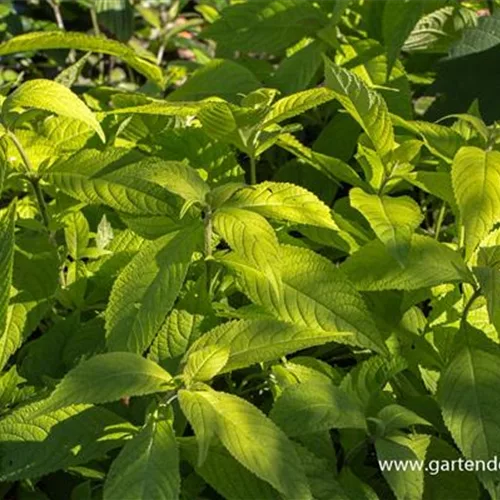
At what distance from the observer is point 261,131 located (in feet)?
5.11

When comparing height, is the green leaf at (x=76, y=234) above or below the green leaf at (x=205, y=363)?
below

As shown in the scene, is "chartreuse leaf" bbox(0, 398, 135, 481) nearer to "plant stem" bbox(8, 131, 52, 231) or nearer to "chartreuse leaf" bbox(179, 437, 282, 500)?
"chartreuse leaf" bbox(179, 437, 282, 500)

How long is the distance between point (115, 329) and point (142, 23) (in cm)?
267

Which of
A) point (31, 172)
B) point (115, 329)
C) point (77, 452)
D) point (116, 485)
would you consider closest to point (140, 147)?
point (31, 172)

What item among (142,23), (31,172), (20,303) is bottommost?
(142,23)

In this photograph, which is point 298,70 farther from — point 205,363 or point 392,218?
point 205,363

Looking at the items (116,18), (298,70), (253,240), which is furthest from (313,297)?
(116,18)

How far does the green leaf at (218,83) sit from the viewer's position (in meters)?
2.02

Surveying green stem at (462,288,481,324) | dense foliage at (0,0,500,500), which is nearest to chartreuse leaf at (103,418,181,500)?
dense foliage at (0,0,500,500)

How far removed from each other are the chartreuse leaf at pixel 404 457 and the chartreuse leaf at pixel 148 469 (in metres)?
0.26

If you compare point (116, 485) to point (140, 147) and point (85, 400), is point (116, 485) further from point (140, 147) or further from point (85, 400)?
point (140, 147)

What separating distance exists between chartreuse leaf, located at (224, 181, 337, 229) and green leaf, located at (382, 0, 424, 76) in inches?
27.2

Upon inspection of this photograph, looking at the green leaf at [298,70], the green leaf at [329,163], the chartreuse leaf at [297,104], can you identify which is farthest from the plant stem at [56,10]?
the chartreuse leaf at [297,104]

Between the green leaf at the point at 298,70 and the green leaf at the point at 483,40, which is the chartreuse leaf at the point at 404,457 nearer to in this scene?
the green leaf at the point at 298,70
